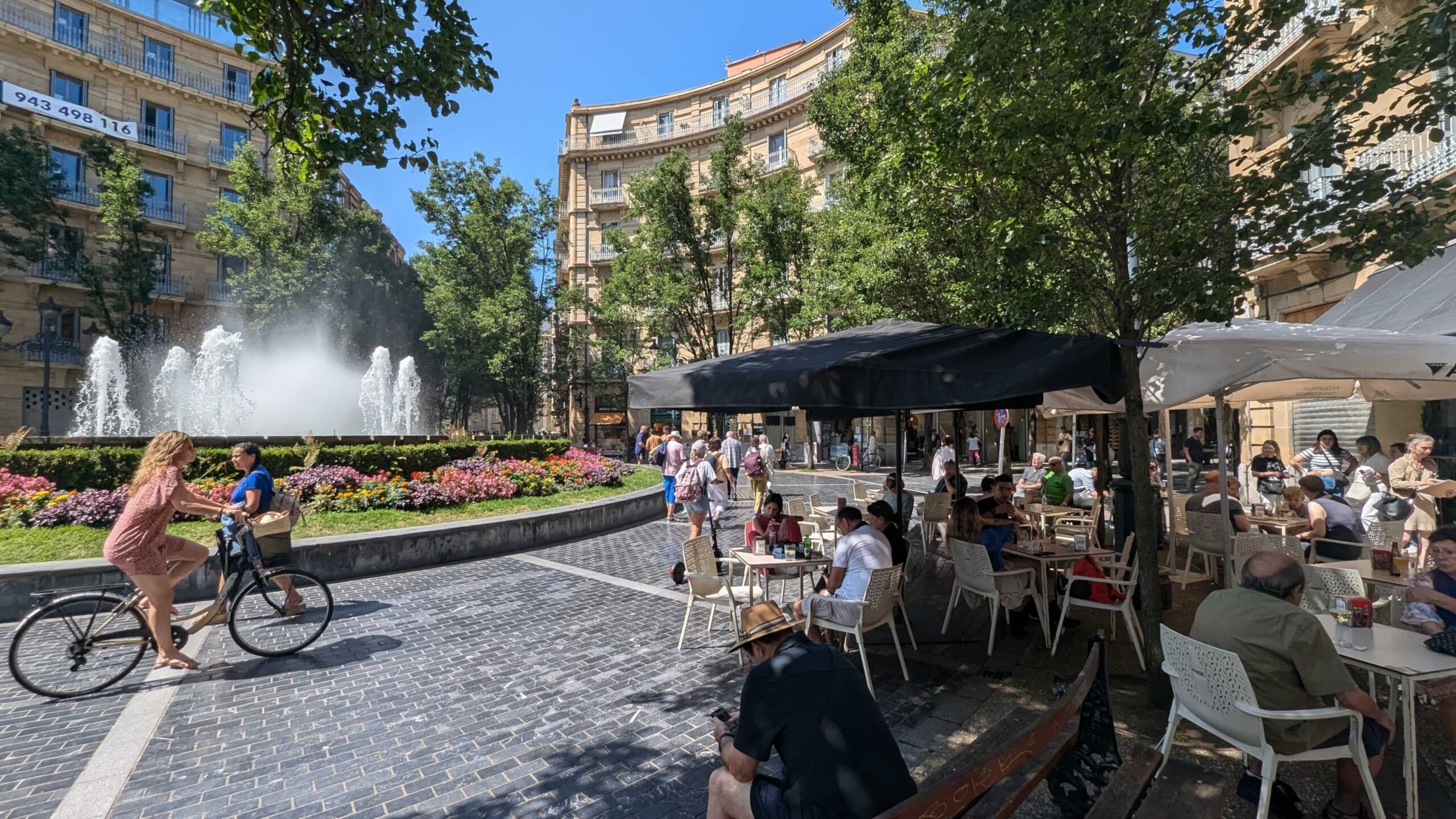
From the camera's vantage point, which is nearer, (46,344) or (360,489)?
(360,489)

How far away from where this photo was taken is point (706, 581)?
5.47 metres

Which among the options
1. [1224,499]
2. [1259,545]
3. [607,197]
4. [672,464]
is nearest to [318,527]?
[672,464]

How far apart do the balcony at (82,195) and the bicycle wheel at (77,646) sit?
32.0 m

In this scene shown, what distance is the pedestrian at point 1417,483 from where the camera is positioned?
6.82 metres

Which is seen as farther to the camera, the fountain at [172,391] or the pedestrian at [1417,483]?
the fountain at [172,391]

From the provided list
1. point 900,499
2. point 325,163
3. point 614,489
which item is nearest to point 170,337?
point 614,489

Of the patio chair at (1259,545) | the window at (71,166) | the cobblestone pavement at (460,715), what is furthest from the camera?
the window at (71,166)

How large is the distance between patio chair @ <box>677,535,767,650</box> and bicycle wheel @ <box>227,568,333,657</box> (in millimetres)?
3346

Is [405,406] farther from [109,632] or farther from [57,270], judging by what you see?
[109,632]

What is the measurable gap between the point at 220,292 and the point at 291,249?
516cm

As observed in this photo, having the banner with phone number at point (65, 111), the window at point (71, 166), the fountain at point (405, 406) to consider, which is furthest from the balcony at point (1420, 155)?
the window at point (71, 166)

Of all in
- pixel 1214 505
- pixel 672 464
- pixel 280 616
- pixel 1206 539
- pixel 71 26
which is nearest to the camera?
pixel 280 616

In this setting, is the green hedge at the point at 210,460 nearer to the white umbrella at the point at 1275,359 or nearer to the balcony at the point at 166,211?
the white umbrella at the point at 1275,359

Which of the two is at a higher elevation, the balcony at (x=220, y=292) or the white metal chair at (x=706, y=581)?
the balcony at (x=220, y=292)
